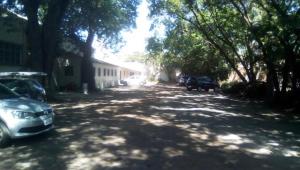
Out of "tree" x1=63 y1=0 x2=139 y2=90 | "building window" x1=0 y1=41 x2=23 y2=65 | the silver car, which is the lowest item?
the silver car

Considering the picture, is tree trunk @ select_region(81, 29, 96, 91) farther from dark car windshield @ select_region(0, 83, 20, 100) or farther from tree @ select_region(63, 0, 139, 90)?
dark car windshield @ select_region(0, 83, 20, 100)

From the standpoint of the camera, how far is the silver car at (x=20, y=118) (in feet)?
33.9

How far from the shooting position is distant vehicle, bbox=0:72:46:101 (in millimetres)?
14797

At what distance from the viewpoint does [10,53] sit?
29.8 meters

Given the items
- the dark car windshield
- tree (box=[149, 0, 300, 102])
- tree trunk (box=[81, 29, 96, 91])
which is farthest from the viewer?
tree trunk (box=[81, 29, 96, 91])

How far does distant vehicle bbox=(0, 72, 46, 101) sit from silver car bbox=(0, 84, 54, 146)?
11.3 feet

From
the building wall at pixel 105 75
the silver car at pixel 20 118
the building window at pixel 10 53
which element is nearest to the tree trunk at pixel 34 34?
the building window at pixel 10 53

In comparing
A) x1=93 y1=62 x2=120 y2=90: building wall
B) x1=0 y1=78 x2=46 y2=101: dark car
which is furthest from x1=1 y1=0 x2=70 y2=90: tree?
x1=93 y1=62 x2=120 y2=90: building wall

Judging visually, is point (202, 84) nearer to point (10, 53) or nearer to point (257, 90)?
point (257, 90)

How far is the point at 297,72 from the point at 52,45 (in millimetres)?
14880

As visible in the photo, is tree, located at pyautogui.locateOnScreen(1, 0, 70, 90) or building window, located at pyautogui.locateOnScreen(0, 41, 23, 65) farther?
building window, located at pyautogui.locateOnScreen(0, 41, 23, 65)

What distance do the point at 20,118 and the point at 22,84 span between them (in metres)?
5.23

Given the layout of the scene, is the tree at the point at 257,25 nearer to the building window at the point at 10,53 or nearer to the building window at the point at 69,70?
the building window at the point at 69,70

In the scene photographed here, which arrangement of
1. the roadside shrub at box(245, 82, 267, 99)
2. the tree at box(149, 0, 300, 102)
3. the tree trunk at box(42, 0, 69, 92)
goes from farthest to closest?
1. the roadside shrub at box(245, 82, 267, 99)
2. the tree trunk at box(42, 0, 69, 92)
3. the tree at box(149, 0, 300, 102)
